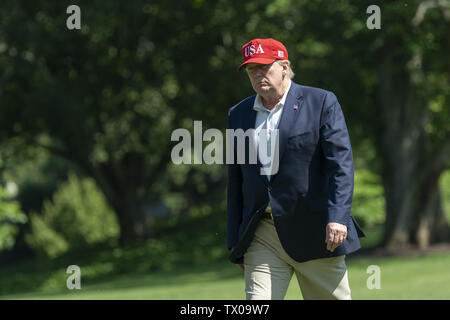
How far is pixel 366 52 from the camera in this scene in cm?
1639

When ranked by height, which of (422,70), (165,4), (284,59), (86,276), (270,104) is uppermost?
(165,4)

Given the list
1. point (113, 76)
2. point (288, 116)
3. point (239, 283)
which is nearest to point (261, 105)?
point (288, 116)

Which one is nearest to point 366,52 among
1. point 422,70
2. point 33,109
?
point 422,70

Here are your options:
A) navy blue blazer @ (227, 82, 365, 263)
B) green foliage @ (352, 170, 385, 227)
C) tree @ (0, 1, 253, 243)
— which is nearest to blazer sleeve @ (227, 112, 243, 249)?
navy blue blazer @ (227, 82, 365, 263)

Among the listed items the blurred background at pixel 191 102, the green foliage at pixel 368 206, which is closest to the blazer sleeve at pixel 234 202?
the blurred background at pixel 191 102

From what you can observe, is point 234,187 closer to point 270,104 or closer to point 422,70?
point 270,104

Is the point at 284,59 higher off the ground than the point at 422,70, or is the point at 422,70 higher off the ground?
the point at 422,70

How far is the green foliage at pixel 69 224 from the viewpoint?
108 ft

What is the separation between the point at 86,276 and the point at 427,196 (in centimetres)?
995

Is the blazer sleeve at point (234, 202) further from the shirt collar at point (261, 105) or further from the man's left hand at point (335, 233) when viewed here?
the man's left hand at point (335, 233)

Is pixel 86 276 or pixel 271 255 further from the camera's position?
pixel 86 276

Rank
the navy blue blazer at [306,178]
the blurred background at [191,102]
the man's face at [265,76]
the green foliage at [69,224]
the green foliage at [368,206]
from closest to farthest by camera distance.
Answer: the navy blue blazer at [306,178]
the man's face at [265,76]
the blurred background at [191,102]
the green foliage at [368,206]
the green foliage at [69,224]

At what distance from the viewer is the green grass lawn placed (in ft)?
35.0

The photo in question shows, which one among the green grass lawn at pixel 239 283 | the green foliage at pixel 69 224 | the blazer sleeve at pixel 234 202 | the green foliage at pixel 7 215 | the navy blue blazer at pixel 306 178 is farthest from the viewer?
the green foliage at pixel 69 224
